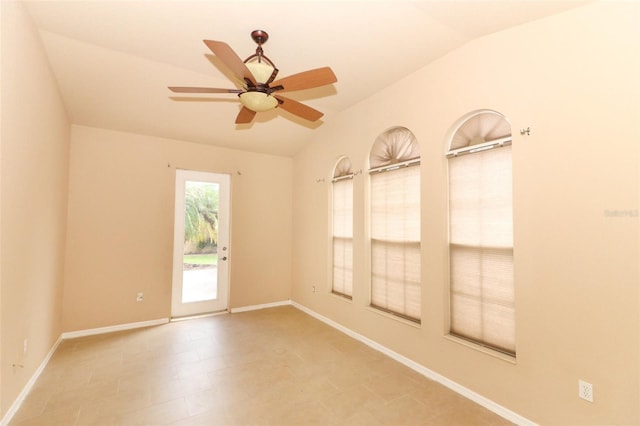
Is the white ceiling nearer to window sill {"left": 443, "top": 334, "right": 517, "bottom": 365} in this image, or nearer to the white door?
the white door

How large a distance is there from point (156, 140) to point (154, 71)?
1.62 metres

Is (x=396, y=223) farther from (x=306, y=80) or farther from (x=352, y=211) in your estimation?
(x=306, y=80)

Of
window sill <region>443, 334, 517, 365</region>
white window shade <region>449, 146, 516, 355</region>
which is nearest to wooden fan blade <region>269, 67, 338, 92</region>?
white window shade <region>449, 146, 516, 355</region>

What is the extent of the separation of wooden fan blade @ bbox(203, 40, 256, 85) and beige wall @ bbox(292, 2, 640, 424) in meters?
1.96

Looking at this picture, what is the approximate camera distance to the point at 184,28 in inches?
103

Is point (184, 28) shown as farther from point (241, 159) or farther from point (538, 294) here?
point (538, 294)

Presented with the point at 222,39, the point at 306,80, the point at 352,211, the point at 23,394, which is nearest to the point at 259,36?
the point at 222,39

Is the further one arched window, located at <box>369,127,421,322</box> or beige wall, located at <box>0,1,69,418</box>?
arched window, located at <box>369,127,421,322</box>

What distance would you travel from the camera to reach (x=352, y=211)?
437 cm

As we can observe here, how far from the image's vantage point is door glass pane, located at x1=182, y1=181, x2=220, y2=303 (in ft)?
16.1

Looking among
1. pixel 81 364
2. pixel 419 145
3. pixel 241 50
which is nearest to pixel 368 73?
pixel 419 145

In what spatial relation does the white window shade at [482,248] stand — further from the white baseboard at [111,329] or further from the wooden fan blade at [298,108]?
the white baseboard at [111,329]

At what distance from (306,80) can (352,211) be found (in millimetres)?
2394

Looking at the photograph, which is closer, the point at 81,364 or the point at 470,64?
the point at 470,64
